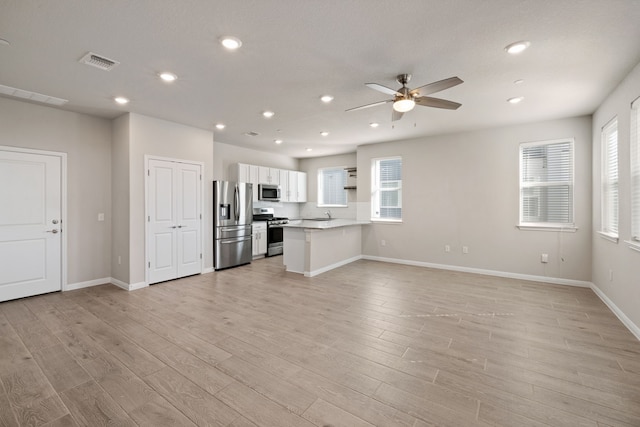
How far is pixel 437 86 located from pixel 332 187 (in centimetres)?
558

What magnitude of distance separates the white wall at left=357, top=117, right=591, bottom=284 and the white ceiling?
2.99 ft

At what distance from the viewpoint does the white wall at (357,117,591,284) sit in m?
4.60

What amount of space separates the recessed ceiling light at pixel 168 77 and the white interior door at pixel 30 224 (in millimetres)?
2531

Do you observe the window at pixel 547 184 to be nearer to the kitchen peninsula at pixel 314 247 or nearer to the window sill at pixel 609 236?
the window sill at pixel 609 236

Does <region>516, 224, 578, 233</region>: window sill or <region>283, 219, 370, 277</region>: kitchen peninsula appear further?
<region>283, 219, 370, 277</region>: kitchen peninsula

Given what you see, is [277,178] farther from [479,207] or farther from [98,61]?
[98,61]

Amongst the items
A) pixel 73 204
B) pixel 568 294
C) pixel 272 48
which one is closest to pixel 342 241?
pixel 568 294

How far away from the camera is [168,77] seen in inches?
123

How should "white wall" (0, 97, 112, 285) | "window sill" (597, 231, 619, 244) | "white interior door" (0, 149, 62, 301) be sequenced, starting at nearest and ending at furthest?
"window sill" (597, 231, 619, 244) → "white interior door" (0, 149, 62, 301) → "white wall" (0, 97, 112, 285)

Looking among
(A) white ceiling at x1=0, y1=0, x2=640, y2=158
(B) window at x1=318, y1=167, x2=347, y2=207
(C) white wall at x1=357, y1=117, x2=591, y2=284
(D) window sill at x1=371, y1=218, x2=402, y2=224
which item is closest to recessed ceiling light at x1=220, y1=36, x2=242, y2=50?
(A) white ceiling at x1=0, y1=0, x2=640, y2=158

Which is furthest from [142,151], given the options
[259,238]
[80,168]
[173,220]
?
[259,238]

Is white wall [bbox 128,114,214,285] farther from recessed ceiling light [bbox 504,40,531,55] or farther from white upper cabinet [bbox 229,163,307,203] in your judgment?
recessed ceiling light [bbox 504,40,531,55]

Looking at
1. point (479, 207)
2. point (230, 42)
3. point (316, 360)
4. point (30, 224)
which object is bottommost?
point (316, 360)

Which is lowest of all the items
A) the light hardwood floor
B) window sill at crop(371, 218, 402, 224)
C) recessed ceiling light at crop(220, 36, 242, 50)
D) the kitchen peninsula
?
the light hardwood floor
